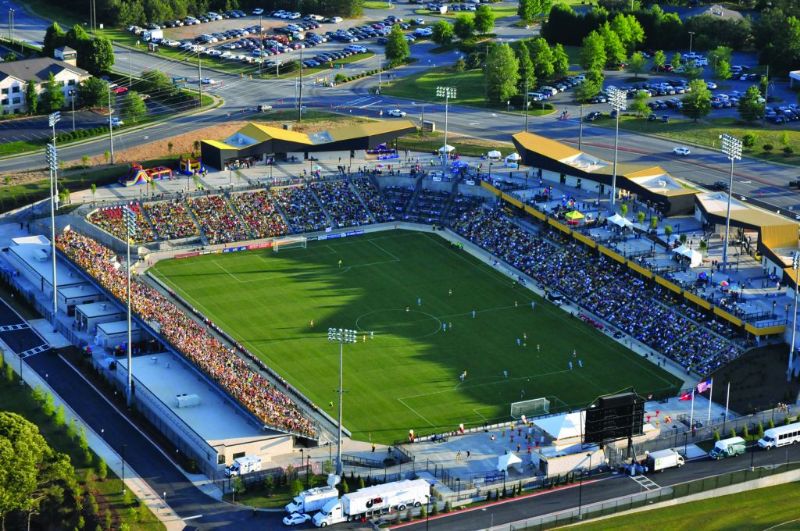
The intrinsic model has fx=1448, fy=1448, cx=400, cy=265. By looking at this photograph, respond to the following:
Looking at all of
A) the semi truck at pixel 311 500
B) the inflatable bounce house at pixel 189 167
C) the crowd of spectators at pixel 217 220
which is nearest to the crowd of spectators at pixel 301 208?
the crowd of spectators at pixel 217 220

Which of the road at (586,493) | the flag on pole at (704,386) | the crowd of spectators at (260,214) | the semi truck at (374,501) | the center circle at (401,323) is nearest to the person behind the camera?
the semi truck at (374,501)

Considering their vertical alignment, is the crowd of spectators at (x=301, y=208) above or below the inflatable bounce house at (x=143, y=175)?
below

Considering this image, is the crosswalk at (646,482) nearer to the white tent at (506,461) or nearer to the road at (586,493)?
the road at (586,493)

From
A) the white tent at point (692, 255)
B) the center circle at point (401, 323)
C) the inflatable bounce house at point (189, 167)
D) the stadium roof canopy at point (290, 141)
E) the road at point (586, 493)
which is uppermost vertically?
the stadium roof canopy at point (290, 141)

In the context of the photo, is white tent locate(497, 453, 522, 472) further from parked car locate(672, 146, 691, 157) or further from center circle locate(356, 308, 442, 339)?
parked car locate(672, 146, 691, 157)

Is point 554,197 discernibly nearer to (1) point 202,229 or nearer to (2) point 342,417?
(1) point 202,229

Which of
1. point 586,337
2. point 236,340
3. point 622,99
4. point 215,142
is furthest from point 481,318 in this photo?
point 215,142

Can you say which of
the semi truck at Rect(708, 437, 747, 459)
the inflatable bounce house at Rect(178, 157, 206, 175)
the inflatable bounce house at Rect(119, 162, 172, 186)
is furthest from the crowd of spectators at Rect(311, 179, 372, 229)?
the semi truck at Rect(708, 437, 747, 459)

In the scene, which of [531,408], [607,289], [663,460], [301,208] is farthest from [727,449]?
[301,208]
